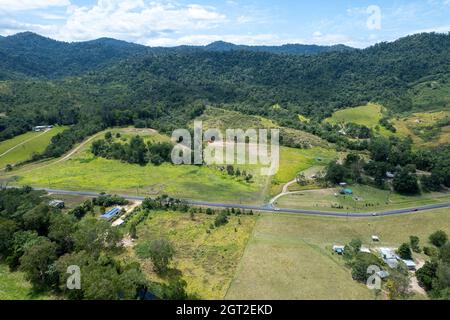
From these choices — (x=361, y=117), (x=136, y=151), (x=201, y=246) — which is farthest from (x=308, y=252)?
(x=361, y=117)

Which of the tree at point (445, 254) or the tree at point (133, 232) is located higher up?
the tree at point (445, 254)

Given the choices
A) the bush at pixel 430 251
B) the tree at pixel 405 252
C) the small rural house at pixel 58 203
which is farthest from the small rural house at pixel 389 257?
the small rural house at pixel 58 203

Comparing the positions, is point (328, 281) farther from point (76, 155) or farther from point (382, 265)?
point (76, 155)

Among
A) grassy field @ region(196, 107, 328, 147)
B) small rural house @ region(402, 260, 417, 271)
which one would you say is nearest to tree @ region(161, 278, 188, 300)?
small rural house @ region(402, 260, 417, 271)

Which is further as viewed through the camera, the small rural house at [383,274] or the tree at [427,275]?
the small rural house at [383,274]

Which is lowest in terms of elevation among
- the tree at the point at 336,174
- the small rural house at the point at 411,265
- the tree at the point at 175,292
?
the small rural house at the point at 411,265

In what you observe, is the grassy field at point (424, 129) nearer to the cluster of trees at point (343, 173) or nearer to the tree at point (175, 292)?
the cluster of trees at point (343, 173)
